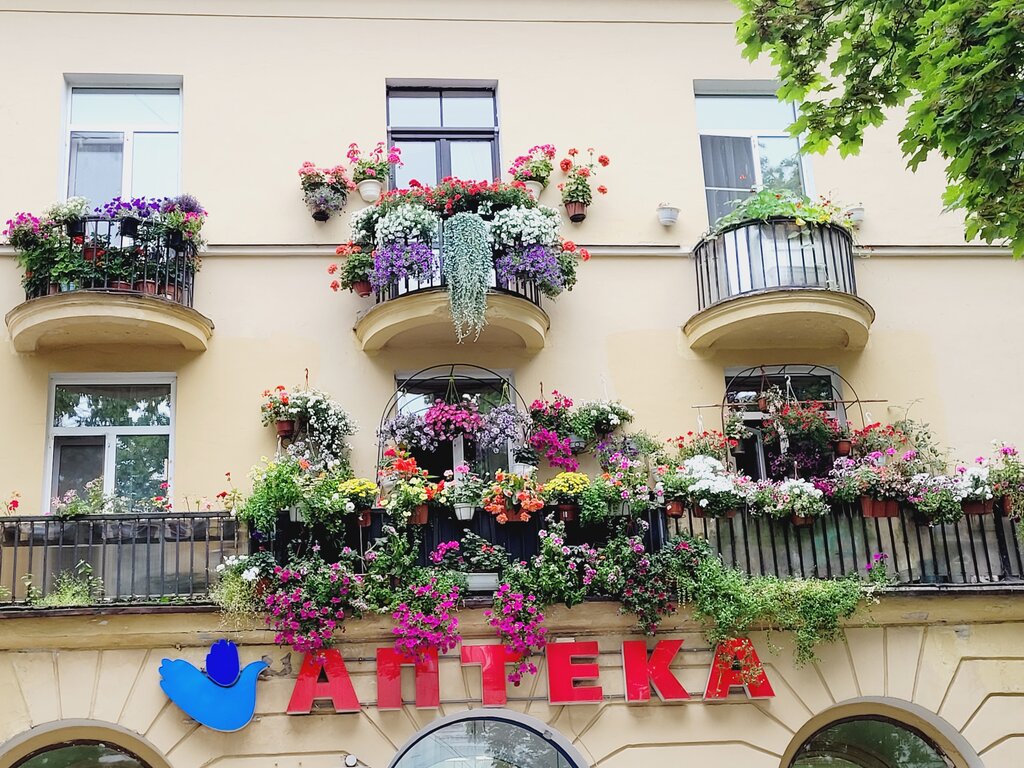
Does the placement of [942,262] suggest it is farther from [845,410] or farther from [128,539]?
[128,539]

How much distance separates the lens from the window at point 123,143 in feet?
48.0

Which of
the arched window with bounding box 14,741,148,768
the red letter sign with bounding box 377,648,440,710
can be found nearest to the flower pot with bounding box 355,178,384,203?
the red letter sign with bounding box 377,648,440,710

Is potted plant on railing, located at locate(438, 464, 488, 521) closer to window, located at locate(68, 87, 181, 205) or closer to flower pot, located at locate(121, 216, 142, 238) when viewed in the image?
flower pot, located at locate(121, 216, 142, 238)

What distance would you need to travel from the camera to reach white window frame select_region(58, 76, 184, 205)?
14602mm

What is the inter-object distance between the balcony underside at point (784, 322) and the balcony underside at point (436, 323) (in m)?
1.91

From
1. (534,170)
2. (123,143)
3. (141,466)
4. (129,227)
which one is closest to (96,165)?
(123,143)

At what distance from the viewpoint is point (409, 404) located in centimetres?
1405

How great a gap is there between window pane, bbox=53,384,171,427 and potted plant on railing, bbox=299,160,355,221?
2679mm

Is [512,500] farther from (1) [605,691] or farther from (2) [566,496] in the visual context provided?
(1) [605,691]

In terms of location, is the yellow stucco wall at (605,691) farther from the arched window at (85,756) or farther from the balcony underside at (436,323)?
the balcony underside at (436,323)

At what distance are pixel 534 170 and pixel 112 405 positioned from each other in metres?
5.58

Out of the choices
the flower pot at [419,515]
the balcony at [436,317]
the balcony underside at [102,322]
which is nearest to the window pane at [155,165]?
the balcony underside at [102,322]

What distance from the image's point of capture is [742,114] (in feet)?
51.5

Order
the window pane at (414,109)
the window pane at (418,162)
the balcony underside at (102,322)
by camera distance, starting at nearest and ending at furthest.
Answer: the balcony underside at (102,322) → the window pane at (418,162) → the window pane at (414,109)
